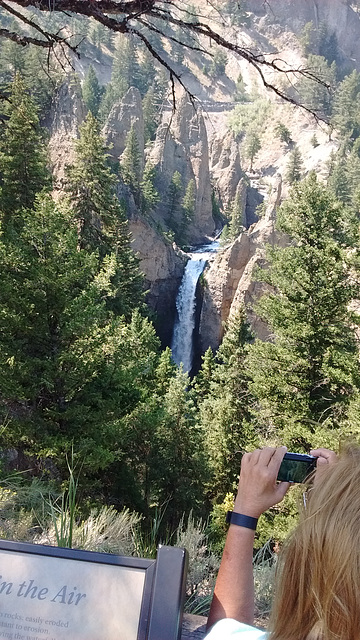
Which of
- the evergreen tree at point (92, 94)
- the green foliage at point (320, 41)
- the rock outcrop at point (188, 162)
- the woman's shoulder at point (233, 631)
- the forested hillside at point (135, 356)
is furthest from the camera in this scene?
the green foliage at point (320, 41)

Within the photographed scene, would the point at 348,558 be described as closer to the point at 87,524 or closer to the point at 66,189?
the point at 87,524

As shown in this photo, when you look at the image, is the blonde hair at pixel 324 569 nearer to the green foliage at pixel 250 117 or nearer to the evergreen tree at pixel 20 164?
the evergreen tree at pixel 20 164

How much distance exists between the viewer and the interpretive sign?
1277 millimetres

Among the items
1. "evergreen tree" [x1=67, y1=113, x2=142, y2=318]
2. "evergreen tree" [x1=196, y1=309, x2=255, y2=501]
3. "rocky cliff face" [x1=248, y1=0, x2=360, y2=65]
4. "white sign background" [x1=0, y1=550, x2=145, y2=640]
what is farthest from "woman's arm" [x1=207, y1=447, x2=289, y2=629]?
"rocky cliff face" [x1=248, y1=0, x2=360, y2=65]

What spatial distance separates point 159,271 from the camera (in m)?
32.6

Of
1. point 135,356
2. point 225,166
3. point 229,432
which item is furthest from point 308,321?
point 225,166

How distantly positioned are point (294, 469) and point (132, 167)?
121ft

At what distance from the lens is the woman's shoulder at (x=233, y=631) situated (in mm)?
1073

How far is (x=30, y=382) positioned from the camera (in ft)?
27.3

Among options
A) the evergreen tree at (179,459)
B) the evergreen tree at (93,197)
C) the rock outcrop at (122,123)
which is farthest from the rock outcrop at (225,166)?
the evergreen tree at (179,459)

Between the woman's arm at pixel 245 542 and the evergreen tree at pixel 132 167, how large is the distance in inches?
1318

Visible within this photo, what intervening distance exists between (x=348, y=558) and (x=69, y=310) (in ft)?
25.8

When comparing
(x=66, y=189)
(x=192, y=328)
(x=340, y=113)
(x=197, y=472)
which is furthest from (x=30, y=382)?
(x=340, y=113)

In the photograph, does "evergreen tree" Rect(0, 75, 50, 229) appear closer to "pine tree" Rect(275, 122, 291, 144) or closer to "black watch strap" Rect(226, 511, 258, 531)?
"black watch strap" Rect(226, 511, 258, 531)
